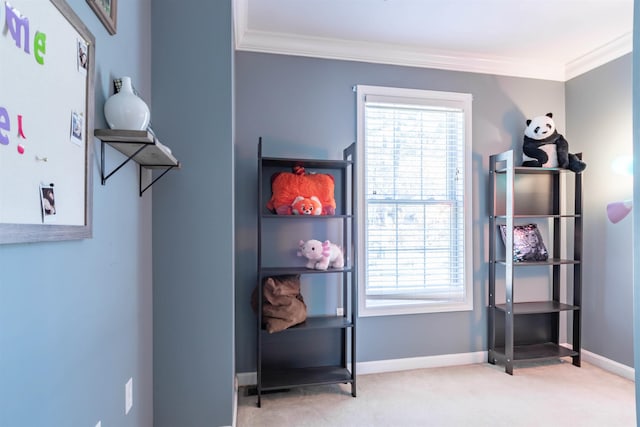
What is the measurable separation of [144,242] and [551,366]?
324 cm

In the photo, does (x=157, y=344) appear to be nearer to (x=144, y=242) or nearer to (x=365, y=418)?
(x=144, y=242)

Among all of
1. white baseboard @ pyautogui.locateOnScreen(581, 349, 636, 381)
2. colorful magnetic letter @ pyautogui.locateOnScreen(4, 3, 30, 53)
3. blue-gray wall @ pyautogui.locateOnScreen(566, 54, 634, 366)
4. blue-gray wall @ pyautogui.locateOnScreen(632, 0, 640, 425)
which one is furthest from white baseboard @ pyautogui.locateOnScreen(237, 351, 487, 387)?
colorful magnetic letter @ pyautogui.locateOnScreen(4, 3, 30, 53)

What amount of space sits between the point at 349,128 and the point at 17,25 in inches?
88.8

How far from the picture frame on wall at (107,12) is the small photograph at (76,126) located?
1.20 ft

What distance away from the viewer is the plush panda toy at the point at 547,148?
9.48ft

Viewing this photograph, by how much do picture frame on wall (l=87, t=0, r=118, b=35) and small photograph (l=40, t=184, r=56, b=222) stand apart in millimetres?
618

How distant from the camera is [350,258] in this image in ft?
8.36

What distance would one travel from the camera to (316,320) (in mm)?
2525

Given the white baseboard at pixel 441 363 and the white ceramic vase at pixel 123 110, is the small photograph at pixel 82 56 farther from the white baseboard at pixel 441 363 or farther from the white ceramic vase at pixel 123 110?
the white baseboard at pixel 441 363

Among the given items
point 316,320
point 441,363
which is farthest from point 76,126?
point 441,363

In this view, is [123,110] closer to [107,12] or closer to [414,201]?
[107,12]

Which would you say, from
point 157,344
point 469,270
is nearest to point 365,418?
point 157,344

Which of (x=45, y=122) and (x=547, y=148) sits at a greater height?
(x=547, y=148)

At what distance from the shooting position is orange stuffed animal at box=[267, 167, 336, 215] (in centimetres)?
243
